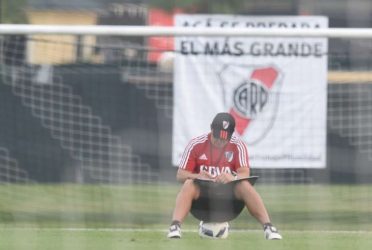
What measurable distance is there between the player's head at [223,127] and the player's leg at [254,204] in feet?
1.04

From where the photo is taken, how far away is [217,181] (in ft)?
27.4

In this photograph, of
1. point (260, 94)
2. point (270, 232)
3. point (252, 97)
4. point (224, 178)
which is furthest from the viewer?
point (252, 97)

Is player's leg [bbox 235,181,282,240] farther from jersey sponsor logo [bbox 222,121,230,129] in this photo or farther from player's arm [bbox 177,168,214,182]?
jersey sponsor logo [bbox 222,121,230,129]

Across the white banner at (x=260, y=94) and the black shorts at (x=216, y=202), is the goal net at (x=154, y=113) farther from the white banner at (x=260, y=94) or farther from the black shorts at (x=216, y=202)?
the black shorts at (x=216, y=202)

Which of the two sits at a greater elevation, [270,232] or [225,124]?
[225,124]

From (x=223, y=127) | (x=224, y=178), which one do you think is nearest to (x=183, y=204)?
(x=224, y=178)

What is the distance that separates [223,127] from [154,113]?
1.75 metres

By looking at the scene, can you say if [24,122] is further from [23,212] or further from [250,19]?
[250,19]

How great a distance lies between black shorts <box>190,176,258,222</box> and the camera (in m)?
8.41

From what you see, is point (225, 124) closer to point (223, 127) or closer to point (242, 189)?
point (223, 127)

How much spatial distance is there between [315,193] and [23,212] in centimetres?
209

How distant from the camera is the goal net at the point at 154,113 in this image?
9391mm

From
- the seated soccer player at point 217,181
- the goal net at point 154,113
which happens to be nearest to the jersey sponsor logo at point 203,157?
the seated soccer player at point 217,181

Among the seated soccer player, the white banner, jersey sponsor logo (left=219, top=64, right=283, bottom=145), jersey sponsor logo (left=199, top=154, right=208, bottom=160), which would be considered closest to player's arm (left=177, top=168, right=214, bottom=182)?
the seated soccer player
